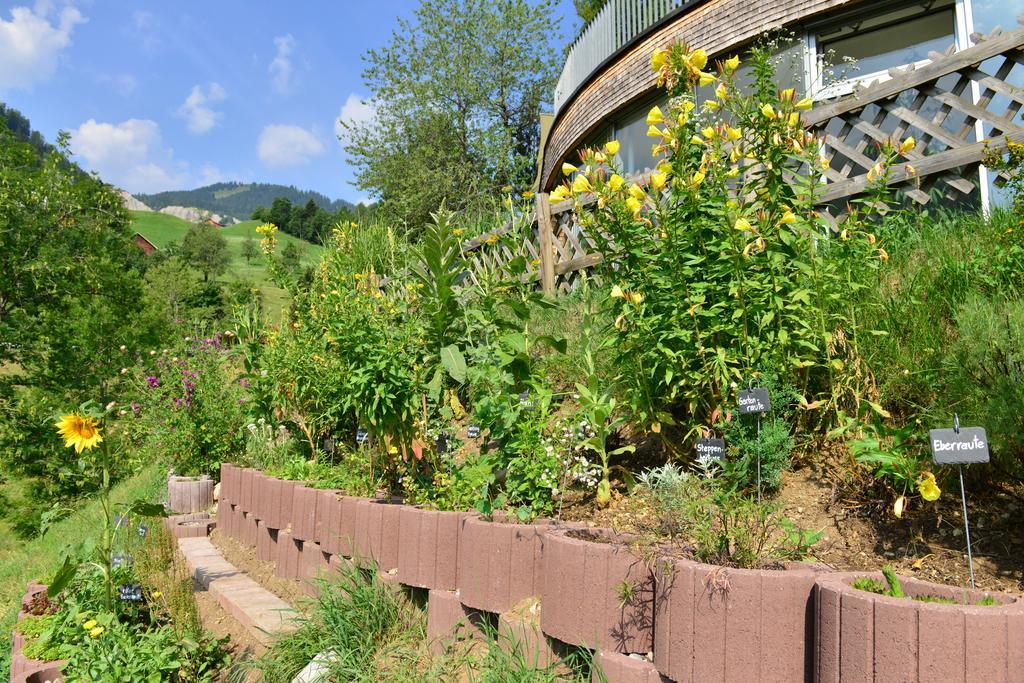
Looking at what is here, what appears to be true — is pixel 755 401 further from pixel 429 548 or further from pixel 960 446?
pixel 429 548

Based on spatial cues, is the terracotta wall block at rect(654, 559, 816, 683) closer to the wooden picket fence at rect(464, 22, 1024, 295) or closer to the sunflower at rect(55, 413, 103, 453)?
the wooden picket fence at rect(464, 22, 1024, 295)

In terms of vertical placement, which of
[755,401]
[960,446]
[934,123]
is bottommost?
[960,446]

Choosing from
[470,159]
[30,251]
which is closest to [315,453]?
[30,251]

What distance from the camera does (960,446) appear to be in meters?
2.03

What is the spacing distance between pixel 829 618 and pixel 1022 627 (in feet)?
1.35

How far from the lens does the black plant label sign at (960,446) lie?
2012mm

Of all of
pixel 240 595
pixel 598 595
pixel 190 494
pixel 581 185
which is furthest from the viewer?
pixel 190 494

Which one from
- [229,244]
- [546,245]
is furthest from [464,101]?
[229,244]

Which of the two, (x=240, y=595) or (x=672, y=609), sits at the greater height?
(x=672, y=609)

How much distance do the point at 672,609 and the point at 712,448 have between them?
727 mm

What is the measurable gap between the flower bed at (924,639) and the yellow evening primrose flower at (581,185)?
5.90ft

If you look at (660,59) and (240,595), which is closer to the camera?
(660,59)

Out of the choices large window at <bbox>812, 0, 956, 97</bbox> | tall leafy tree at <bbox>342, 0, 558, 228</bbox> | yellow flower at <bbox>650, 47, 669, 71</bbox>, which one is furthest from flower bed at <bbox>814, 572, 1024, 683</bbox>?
tall leafy tree at <bbox>342, 0, 558, 228</bbox>

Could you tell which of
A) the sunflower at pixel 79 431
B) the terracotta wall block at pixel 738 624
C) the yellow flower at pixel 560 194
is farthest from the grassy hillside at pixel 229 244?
the terracotta wall block at pixel 738 624
